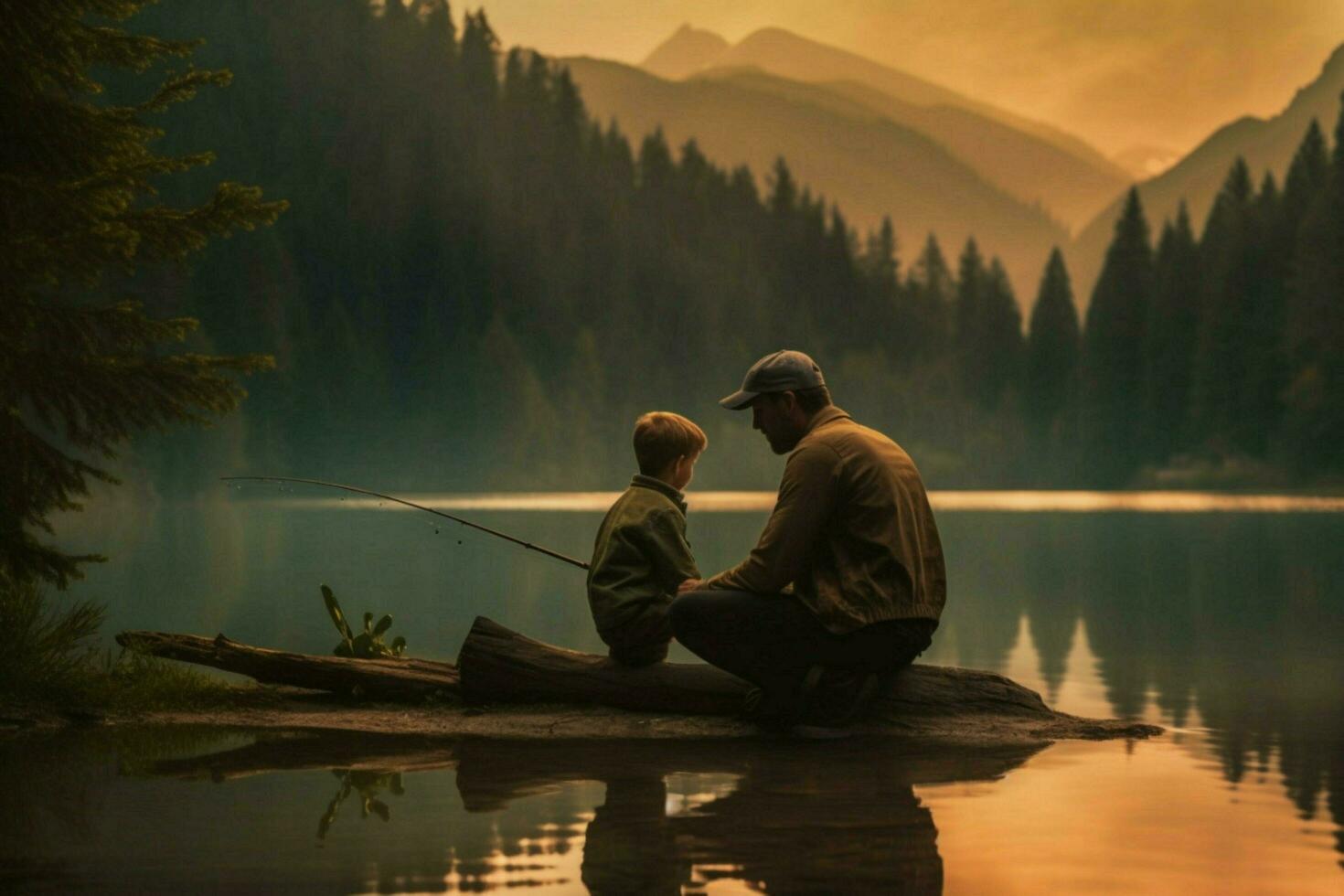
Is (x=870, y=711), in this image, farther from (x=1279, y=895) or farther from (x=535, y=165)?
(x=535, y=165)

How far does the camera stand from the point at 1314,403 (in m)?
81.1

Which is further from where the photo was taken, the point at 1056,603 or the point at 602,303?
the point at 602,303

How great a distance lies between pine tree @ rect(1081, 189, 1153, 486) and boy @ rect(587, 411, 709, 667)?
94.3 m

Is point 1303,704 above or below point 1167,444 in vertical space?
below

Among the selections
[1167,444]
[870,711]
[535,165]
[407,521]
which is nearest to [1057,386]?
[1167,444]

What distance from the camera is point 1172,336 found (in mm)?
96500

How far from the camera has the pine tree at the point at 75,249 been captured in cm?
873

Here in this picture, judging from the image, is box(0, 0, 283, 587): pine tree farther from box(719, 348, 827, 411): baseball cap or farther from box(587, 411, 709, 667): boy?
box(719, 348, 827, 411): baseball cap

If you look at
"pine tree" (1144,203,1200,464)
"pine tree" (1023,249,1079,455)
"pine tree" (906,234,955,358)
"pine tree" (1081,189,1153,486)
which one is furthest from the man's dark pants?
"pine tree" (906,234,955,358)

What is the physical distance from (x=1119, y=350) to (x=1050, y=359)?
13182mm

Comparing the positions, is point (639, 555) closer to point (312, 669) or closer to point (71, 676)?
point (312, 669)

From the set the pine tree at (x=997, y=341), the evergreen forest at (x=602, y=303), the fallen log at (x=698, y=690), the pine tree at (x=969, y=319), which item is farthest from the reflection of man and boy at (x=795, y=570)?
A: the pine tree at (x=969, y=319)

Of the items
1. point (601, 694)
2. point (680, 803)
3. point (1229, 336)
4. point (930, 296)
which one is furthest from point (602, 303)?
point (680, 803)

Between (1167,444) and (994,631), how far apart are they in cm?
8363
